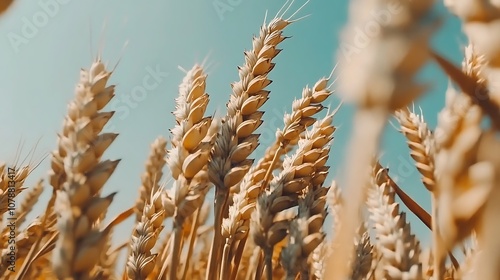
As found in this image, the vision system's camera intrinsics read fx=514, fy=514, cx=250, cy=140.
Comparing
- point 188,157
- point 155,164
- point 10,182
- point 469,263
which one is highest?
point 155,164

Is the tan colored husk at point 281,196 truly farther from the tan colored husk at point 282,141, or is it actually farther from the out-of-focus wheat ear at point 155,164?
the out-of-focus wheat ear at point 155,164

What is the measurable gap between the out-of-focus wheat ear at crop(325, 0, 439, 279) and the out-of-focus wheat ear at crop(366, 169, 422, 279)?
465mm

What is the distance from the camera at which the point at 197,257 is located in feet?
7.10

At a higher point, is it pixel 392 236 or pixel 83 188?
pixel 83 188

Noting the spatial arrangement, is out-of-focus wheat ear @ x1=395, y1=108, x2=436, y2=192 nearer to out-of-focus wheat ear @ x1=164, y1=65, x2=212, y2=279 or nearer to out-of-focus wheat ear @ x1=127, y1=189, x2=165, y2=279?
out-of-focus wheat ear @ x1=164, y1=65, x2=212, y2=279

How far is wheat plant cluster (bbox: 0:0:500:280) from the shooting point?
262mm

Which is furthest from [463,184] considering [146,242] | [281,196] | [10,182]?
[10,182]

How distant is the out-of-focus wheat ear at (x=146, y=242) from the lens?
0.91m

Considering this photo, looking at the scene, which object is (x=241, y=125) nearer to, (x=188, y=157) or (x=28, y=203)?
(x=188, y=157)

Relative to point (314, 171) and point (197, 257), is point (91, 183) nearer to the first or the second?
point (314, 171)

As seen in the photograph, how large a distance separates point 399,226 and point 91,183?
0.47 metres

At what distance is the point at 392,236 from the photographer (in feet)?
2.52

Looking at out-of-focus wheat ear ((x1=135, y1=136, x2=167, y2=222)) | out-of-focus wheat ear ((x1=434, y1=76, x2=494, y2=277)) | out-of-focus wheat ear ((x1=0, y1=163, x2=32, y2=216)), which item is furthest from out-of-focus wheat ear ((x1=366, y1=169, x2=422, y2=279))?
out-of-focus wheat ear ((x1=135, y1=136, x2=167, y2=222))

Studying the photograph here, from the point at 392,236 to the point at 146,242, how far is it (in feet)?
1.48
